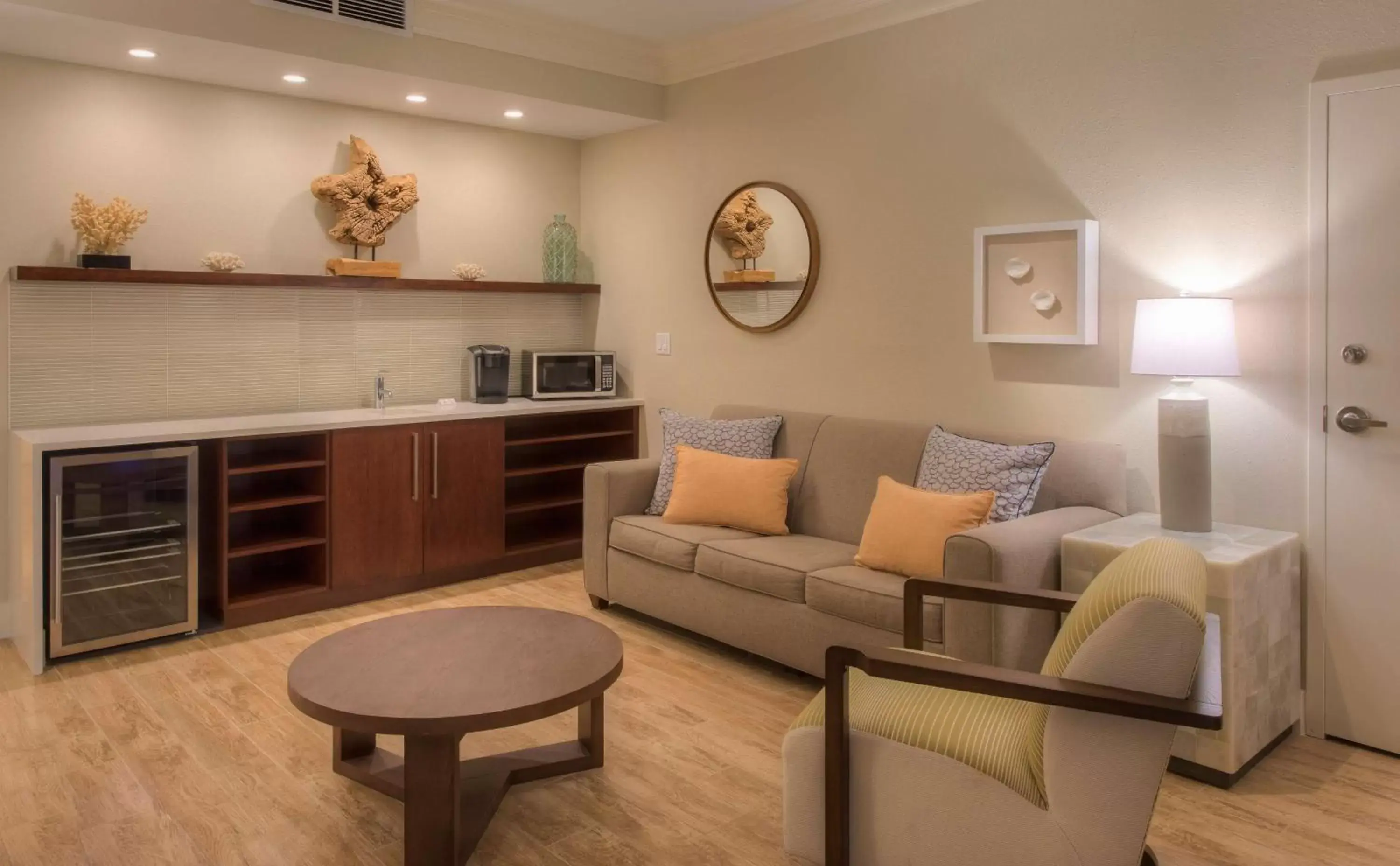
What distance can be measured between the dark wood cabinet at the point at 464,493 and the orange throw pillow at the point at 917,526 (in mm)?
2124

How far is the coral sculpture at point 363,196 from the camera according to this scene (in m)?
4.73

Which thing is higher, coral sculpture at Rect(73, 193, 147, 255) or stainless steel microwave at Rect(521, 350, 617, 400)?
coral sculpture at Rect(73, 193, 147, 255)

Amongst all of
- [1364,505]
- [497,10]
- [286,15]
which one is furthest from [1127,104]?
[286,15]

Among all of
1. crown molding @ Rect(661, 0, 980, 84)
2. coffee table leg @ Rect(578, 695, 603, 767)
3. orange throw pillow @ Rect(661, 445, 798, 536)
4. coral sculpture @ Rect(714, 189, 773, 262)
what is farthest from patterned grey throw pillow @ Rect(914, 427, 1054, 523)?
crown molding @ Rect(661, 0, 980, 84)

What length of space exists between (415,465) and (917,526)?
240cm

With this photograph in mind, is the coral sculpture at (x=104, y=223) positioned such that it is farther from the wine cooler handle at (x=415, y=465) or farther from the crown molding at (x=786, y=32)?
the crown molding at (x=786, y=32)

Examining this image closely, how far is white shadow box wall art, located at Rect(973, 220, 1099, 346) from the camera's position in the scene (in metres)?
3.48

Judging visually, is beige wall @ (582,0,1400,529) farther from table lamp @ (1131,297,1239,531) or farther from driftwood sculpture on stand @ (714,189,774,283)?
table lamp @ (1131,297,1239,531)

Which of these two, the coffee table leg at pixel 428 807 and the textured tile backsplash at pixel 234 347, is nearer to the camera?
the coffee table leg at pixel 428 807

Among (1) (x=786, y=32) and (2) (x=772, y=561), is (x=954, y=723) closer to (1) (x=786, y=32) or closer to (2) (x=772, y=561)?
(2) (x=772, y=561)

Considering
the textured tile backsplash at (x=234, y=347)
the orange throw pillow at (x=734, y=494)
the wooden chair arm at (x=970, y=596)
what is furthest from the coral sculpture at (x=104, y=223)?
the wooden chair arm at (x=970, y=596)

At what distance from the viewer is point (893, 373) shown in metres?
4.16

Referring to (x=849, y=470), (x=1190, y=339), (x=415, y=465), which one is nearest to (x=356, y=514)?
(x=415, y=465)

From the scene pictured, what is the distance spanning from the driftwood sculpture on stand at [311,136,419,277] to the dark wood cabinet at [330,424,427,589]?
33.4 inches
